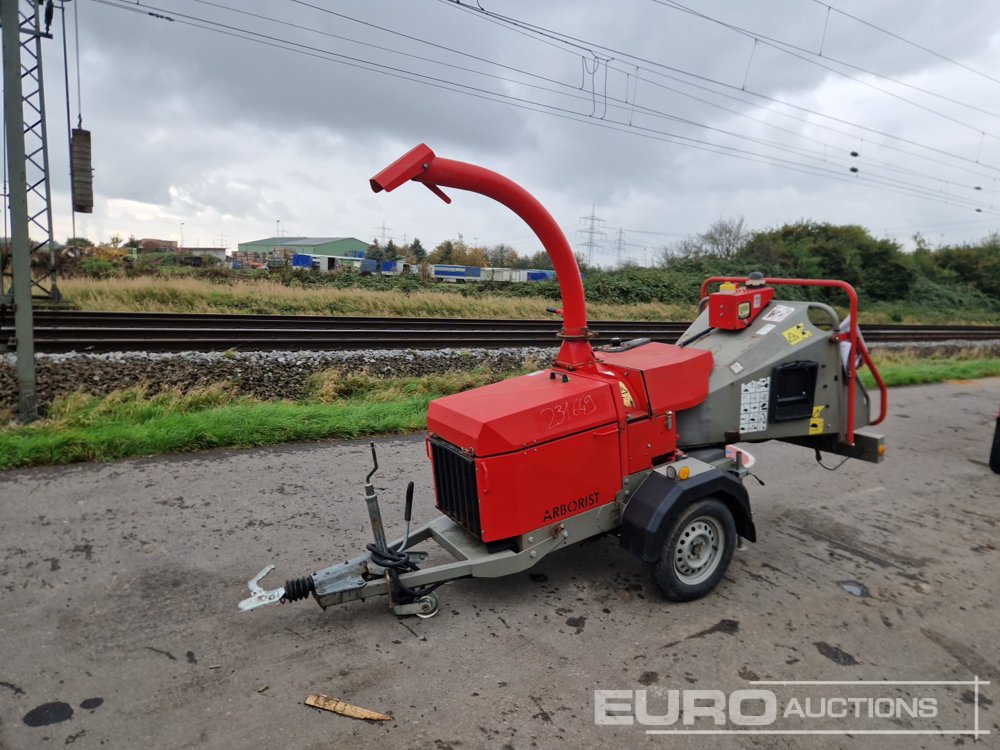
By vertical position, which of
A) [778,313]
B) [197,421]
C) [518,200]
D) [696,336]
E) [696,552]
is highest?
[518,200]

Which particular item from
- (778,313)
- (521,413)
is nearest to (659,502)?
(521,413)

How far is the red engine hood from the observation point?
3.32 m

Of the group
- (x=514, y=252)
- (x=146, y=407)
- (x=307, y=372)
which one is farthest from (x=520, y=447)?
(x=514, y=252)

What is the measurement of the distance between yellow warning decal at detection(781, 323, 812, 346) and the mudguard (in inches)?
42.8

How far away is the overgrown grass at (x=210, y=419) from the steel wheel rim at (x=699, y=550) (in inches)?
163

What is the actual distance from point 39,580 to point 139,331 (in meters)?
7.93

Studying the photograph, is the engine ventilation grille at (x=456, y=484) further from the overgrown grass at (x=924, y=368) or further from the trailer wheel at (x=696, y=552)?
the overgrown grass at (x=924, y=368)

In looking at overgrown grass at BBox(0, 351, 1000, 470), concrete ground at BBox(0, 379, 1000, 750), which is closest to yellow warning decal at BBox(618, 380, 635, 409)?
concrete ground at BBox(0, 379, 1000, 750)

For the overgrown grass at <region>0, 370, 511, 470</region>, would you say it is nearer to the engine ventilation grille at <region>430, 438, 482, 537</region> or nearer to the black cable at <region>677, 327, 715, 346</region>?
the engine ventilation grille at <region>430, 438, 482, 537</region>

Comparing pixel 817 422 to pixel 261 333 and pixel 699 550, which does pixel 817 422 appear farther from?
pixel 261 333

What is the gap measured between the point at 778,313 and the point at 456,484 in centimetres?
258

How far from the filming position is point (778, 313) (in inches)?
176

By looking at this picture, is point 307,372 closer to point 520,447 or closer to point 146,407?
point 146,407

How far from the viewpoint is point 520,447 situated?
3.37m
